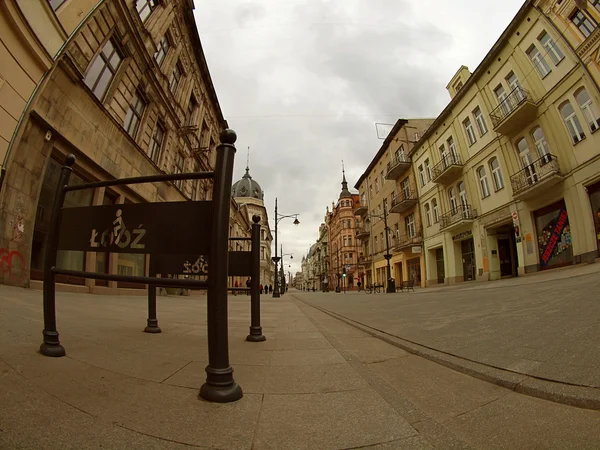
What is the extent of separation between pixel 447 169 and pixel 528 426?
21.0m

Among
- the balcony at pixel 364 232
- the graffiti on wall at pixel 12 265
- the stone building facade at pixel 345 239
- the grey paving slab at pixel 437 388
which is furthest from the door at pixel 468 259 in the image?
the stone building facade at pixel 345 239

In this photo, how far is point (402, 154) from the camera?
1110 inches

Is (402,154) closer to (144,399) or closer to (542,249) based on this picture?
(542,249)

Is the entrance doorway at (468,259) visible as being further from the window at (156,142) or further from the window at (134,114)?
the window at (134,114)

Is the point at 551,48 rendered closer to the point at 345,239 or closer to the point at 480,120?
the point at 480,120

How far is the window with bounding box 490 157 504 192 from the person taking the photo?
16188 millimetres

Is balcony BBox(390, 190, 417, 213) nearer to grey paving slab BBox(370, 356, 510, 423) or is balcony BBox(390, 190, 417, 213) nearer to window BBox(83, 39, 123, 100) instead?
window BBox(83, 39, 123, 100)

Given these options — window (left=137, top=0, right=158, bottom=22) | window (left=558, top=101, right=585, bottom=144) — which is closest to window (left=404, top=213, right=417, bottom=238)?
window (left=558, top=101, right=585, bottom=144)

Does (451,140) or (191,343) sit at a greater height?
(451,140)

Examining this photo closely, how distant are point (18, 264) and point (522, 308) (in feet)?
34.0

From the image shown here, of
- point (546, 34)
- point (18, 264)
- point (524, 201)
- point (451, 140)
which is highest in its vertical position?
point (546, 34)

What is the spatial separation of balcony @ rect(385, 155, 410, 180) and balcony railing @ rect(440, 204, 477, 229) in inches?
304

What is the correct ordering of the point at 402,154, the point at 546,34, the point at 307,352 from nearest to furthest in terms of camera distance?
the point at 307,352 < the point at 546,34 < the point at 402,154

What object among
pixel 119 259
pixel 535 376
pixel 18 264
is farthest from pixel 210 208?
pixel 119 259
